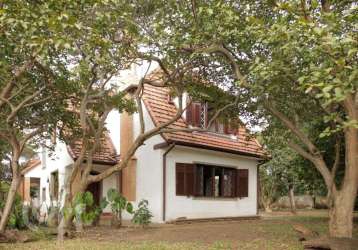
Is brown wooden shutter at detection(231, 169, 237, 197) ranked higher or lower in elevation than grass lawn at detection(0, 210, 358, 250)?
higher

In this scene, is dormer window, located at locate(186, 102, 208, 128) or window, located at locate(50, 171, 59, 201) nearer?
dormer window, located at locate(186, 102, 208, 128)

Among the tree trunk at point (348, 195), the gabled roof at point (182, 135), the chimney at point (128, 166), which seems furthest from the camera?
the chimney at point (128, 166)

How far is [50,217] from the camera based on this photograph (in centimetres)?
1997

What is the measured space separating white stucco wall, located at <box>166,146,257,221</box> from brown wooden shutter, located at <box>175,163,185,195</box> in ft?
0.42

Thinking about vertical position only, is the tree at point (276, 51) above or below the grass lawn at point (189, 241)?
above

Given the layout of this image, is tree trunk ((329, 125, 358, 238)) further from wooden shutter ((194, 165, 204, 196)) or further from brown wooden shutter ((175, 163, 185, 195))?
wooden shutter ((194, 165, 204, 196))

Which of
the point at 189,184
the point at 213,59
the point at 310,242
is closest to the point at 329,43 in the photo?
the point at 310,242

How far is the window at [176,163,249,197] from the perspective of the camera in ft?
66.9

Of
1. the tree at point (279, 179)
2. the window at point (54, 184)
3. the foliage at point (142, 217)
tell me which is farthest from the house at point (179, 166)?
the tree at point (279, 179)

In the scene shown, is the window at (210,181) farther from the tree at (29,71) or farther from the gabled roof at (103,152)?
the tree at (29,71)

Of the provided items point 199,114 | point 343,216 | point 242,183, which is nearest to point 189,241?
point 343,216

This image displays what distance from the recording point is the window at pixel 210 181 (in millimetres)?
20391

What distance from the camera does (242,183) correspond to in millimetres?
23344

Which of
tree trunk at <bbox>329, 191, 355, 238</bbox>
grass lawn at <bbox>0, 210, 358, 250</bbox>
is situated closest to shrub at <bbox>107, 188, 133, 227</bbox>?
grass lawn at <bbox>0, 210, 358, 250</bbox>
